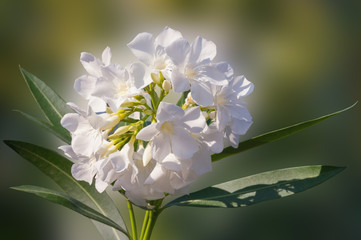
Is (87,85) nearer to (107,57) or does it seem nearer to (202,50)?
(107,57)

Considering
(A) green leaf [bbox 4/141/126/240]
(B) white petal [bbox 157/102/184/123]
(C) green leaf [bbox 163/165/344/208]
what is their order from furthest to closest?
(A) green leaf [bbox 4/141/126/240]
(C) green leaf [bbox 163/165/344/208]
(B) white petal [bbox 157/102/184/123]

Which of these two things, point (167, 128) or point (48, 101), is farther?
point (48, 101)

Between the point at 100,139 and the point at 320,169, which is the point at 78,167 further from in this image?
the point at 320,169

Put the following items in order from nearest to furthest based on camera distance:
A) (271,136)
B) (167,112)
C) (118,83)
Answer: (167,112)
(118,83)
(271,136)

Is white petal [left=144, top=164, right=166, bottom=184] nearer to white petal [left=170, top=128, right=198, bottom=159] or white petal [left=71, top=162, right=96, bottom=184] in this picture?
white petal [left=170, top=128, right=198, bottom=159]

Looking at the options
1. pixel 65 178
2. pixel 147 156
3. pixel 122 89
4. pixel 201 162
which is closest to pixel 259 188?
pixel 201 162

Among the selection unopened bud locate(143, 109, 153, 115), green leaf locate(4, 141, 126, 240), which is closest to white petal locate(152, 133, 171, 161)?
unopened bud locate(143, 109, 153, 115)

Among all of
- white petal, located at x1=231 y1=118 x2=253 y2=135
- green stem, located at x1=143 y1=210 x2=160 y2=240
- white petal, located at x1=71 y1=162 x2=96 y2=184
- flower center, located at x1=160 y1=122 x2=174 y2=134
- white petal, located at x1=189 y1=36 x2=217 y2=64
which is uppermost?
white petal, located at x1=189 y1=36 x2=217 y2=64
